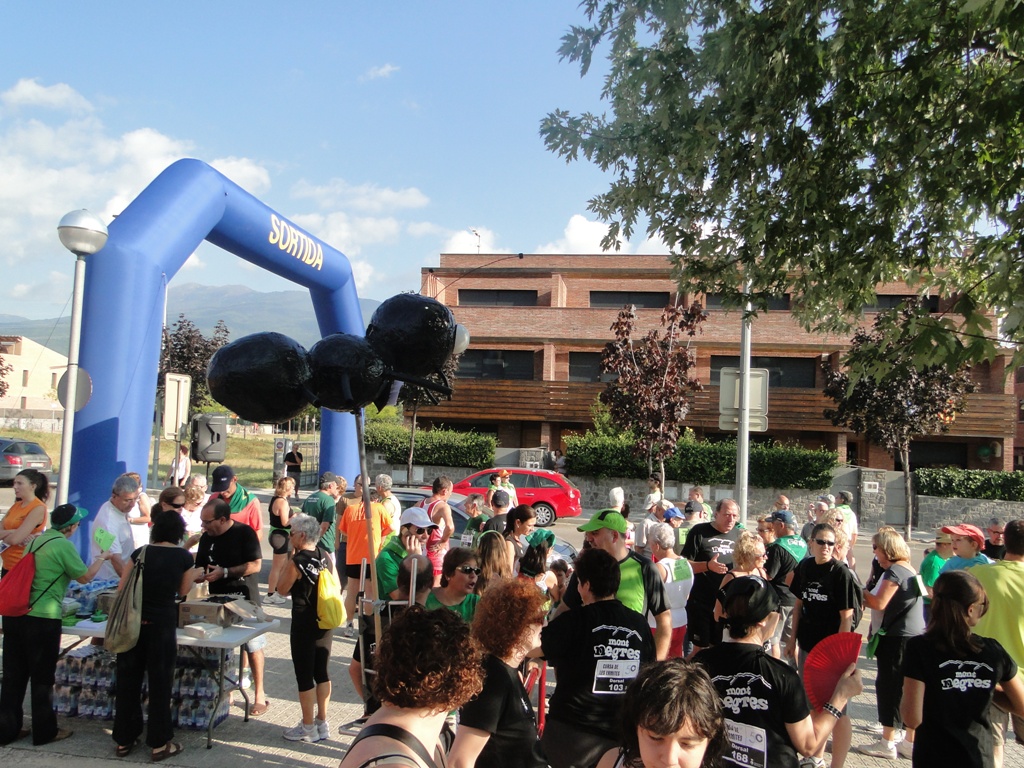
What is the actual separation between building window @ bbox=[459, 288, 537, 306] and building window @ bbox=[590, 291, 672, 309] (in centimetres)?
289

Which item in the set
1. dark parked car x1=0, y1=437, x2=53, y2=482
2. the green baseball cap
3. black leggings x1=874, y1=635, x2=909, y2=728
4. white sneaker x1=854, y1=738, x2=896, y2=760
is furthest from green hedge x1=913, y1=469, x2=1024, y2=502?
dark parked car x1=0, y1=437, x2=53, y2=482

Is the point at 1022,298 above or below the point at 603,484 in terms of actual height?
above

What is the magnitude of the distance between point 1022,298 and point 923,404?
61.4 ft

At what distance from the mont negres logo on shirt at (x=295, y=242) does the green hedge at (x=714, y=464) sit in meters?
13.7

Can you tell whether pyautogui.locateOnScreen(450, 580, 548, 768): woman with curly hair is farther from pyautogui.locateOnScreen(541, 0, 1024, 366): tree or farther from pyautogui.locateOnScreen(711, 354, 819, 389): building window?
pyautogui.locateOnScreen(711, 354, 819, 389): building window

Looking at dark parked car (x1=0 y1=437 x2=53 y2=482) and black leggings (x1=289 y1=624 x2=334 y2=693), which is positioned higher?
dark parked car (x1=0 y1=437 x2=53 y2=482)

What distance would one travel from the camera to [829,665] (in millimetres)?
3318

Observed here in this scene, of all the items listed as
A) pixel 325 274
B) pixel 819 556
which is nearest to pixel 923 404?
pixel 325 274

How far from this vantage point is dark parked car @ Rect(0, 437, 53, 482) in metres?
22.8

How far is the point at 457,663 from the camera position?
2.40 metres

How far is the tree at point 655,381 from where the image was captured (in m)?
20.4

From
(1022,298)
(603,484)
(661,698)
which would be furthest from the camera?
(603,484)

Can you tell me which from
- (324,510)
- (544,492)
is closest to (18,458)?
(544,492)

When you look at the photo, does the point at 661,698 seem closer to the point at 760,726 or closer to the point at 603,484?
the point at 760,726
